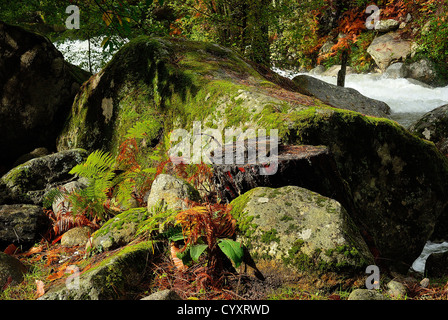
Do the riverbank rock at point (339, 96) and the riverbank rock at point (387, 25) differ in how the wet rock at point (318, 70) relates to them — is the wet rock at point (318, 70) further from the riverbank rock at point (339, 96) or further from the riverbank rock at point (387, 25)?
the riverbank rock at point (339, 96)

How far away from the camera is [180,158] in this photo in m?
Result: 4.29

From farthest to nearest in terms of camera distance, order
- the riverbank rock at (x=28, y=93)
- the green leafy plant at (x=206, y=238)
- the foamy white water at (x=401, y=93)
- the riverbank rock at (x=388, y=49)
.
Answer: the riverbank rock at (x=388, y=49), the foamy white water at (x=401, y=93), the riverbank rock at (x=28, y=93), the green leafy plant at (x=206, y=238)

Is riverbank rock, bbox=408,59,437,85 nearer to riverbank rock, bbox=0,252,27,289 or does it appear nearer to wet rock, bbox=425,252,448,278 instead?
wet rock, bbox=425,252,448,278

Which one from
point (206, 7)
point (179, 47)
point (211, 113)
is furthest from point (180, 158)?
point (206, 7)

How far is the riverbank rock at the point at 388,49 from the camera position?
52.6ft

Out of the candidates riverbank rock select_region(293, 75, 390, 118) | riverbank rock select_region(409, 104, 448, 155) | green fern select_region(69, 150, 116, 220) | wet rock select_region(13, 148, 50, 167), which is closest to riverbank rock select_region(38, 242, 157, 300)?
green fern select_region(69, 150, 116, 220)

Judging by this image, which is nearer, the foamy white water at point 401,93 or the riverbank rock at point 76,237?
the riverbank rock at point 76,237

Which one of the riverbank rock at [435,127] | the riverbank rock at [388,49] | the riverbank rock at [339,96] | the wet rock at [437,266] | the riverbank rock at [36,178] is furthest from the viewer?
the riverbank rock at [388,49]

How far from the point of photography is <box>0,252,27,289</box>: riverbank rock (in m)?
3.04

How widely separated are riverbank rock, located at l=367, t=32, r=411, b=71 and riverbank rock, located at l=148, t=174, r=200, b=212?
15639 millimetres

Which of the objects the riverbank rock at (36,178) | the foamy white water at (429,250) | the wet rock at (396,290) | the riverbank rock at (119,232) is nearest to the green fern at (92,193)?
the riverbank rock at (119,232)

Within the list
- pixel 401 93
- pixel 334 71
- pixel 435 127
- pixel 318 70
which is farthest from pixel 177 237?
pixel 318 70

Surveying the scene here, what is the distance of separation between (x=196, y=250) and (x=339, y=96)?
7.55m

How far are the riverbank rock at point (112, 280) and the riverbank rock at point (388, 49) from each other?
1643 cm
